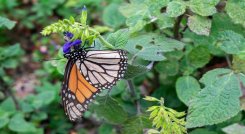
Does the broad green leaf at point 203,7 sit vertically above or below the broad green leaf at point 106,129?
above

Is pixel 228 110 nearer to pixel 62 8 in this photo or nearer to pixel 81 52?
pixel 81 52

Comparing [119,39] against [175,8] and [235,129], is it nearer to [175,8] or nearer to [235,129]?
[175,8]

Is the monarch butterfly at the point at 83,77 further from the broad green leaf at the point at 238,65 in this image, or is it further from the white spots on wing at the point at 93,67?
the broad green leaf at the point at 238,65

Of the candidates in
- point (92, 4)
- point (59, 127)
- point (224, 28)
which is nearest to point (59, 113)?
point (59, 127)

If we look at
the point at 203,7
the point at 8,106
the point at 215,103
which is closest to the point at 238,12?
the point at 203,7

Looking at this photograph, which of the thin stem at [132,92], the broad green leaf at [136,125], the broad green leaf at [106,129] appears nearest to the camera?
the broad green leaf at [136,125]

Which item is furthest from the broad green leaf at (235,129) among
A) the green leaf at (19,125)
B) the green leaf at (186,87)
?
the green leaf at (19,125)

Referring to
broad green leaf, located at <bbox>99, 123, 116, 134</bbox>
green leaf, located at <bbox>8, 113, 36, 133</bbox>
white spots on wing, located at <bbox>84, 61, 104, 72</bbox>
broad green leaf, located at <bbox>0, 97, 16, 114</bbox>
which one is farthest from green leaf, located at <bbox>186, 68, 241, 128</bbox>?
broad green leaf, located at <bbox>0, 97, 16, 114</bbox>
